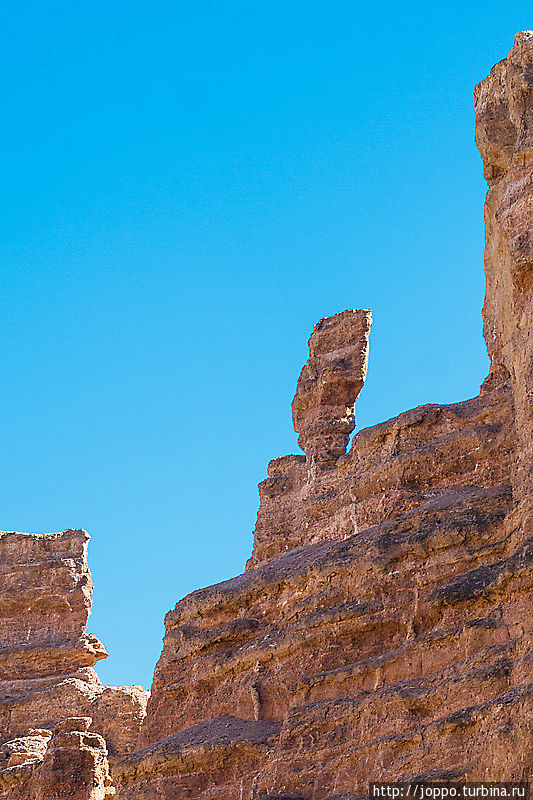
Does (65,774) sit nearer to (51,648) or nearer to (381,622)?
(381,622)

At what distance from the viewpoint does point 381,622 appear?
1104 inches

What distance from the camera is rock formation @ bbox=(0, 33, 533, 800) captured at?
79.1 ft

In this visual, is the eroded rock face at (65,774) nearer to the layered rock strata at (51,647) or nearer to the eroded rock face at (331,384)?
the layered rock strata at (51,647)

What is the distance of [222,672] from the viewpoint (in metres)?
31.9

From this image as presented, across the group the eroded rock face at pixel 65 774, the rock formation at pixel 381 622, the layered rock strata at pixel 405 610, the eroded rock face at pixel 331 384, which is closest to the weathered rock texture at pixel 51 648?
the rock formation at pixel 381 622

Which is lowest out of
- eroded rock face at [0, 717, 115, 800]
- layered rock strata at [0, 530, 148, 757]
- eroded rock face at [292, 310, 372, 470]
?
eroded rock face at [0, 717, 115, 800]

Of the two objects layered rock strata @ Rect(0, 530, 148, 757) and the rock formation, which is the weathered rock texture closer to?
layered rock strata @ Rect(0, 530, 148, 757)

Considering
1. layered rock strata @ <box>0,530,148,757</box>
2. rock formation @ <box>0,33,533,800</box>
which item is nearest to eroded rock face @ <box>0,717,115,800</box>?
rock formation @ <box>0,33,533,800</box>

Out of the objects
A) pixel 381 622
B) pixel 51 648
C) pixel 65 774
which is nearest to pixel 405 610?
pixel 381 622

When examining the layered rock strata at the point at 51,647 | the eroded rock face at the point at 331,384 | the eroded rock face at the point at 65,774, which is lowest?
the eroded rock face at the point at 65,774

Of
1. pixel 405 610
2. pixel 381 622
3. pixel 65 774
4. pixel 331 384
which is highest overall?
pixel 331 384

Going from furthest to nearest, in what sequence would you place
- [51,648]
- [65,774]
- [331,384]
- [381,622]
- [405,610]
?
[51,648]
[331,384]
[65,774]
[381,622]
[405,610]

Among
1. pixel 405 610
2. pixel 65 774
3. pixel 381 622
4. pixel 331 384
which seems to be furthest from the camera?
pixel 331 384

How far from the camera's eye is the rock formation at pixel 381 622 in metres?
24.1
